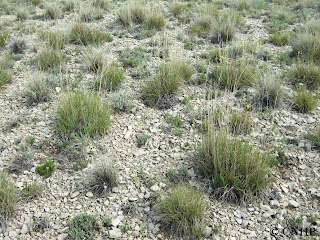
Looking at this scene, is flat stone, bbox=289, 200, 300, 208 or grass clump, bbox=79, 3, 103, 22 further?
grass clump, bbox=79, 3, 103, 22

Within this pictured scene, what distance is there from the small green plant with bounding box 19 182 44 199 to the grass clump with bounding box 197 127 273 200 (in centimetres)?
234

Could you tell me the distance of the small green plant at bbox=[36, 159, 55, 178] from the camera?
482 cm

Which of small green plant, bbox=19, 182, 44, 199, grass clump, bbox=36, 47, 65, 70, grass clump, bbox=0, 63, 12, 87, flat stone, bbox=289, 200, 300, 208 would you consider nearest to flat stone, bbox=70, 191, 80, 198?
small green plant, bbox=19, 182, 44, 199

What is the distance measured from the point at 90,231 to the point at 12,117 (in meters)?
3.02

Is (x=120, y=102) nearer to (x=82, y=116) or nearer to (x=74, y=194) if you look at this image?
(x=82, y=116)

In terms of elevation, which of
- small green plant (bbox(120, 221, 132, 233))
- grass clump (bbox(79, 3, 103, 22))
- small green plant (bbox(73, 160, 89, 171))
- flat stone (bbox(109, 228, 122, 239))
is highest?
grass clump (bbox(79, 3, 103, 22))

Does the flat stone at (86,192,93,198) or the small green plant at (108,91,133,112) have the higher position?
the small green plant at (108,91,133,112)

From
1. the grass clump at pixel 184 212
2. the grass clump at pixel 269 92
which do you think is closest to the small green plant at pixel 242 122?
the grass clump at pixel 269 92

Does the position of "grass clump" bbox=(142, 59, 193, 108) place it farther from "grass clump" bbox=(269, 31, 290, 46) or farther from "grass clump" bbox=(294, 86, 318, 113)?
"grass clump" bbox=(269, 31, 290, 46)

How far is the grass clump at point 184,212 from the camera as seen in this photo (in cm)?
394

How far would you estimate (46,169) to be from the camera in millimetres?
4863

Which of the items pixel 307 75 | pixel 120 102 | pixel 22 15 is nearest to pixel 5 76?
pixel 120 102

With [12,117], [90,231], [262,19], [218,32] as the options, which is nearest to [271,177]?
[90,231]

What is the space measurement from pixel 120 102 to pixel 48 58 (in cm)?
245
